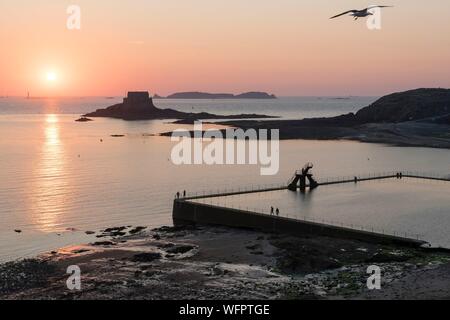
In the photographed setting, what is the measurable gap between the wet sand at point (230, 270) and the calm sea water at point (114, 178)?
5745mm

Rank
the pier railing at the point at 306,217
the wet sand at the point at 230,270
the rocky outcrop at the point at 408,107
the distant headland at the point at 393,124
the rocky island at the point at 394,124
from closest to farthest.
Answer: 1. the wet sand at the point at 230,270
2. the pier railing at the point at 306,217
3. the distant headland at the point at 393,124
4. the rocky island at the point at 394,124
5. the rocky outcrop at the point at 408,107

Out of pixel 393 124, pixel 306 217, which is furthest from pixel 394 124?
pixel 306 217

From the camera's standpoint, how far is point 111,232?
4406 centimetres

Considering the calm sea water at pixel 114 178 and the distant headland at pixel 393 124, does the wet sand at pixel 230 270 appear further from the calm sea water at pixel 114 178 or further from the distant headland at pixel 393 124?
the distant headland at pixel 393 124

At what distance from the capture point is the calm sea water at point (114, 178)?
154ft

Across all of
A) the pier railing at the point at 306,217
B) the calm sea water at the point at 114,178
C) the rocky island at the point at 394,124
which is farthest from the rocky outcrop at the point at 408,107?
the pier railing at the point at 306,217

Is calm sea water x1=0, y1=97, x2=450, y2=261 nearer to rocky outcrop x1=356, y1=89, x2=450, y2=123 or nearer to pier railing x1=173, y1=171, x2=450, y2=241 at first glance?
pier railing x1=173, y1=171, x2=450, y2=241

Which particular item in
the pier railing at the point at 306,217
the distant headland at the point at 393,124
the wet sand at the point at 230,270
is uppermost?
the distant headland at the point at 393,124

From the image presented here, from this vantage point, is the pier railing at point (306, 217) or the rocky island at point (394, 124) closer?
the pier railing at point (306, 217)

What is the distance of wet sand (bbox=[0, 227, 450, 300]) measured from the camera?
28.3m

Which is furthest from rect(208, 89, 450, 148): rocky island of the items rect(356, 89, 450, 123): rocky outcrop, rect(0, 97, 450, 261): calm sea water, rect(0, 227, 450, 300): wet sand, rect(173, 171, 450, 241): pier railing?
rect(0, 227, 450, 300): wet sand

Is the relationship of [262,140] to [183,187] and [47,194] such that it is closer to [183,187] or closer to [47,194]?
[183,187]

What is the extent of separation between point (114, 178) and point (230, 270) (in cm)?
4569
